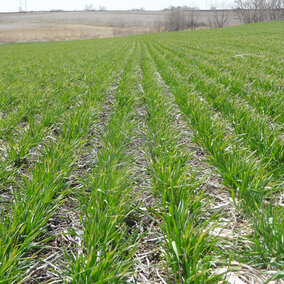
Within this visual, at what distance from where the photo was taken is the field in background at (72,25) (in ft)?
140

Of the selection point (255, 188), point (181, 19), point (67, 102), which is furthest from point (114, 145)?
point (181, 19)

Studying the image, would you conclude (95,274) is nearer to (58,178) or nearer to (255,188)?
(58,178)

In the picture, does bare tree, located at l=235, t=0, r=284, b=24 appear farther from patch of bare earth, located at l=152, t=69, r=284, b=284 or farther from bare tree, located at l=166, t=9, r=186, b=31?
patch of bare earth, located at l=152, t=69, r=284, b=284

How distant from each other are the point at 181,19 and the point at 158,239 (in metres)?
74.2

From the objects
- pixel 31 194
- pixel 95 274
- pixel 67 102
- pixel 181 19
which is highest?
pixel 181 19

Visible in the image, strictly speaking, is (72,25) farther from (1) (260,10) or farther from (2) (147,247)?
(2) (147,247)

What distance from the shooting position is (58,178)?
1.88 m

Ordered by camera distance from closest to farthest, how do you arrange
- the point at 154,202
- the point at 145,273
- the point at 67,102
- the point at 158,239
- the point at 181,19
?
the point at 145,273, the point at 158,239, the point at 154,202, the point at 67,102, the point at 181,19

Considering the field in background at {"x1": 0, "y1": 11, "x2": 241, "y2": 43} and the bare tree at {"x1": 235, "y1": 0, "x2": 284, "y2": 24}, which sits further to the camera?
the bare tree at {"x1": 235, "y1": 0, "x2": 284, "y2": 24}

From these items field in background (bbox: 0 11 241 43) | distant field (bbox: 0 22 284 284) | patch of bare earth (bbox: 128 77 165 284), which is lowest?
patch of bare earth (bbox: 128 77 165 284)

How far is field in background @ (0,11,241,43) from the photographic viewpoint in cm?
4256

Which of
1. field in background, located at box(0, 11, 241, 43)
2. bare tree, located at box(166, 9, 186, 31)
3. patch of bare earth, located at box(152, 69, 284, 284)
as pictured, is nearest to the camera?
patch of bare earth, located at box(152, 69, 284, 284)

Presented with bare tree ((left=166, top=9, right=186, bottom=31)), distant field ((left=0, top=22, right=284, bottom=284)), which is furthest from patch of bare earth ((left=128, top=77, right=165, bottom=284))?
bare tree ((left=166, top=9, right=186, bottom=31))

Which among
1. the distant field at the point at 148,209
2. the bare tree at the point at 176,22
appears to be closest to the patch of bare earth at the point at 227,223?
the distant field at the point at 148,209
